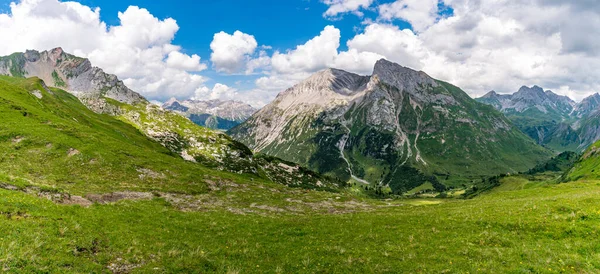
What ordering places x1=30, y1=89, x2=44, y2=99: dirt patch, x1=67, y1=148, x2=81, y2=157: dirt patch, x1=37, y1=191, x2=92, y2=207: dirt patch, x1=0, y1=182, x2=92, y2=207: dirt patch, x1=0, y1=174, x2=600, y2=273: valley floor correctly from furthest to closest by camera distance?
x1=30, y1=89, x2=44, y2=99: dirt patch → x1=67, y1=148, x2=81, y2=157: dirt patch → x1=37, y1=191, x2=92, y2=207: dirt patch → x1=0, y1=182, x2=92, y2=207: dirt patch → x1=0, y1=174, x2=600, y2=273: valley floor

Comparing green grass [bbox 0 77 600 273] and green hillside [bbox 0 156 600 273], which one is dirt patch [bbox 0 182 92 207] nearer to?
green grass [bbox 0 77 600 273]

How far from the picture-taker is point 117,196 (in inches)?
1783

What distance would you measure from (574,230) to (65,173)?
73856 millimetres

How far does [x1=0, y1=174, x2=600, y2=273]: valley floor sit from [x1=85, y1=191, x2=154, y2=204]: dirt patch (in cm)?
760

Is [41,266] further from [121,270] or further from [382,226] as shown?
[382,226]

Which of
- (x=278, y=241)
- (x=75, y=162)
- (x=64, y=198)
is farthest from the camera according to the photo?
(x=75, y=162)

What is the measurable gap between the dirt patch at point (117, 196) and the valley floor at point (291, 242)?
7.60 m

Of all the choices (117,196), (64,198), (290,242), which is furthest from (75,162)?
(290,242)

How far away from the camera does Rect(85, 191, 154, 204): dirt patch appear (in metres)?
40.2

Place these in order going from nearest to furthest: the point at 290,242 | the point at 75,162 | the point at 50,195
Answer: the point at 290,242
the point at 50,195
the point at 75,162

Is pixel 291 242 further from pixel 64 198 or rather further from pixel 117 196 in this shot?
pixel 117 196

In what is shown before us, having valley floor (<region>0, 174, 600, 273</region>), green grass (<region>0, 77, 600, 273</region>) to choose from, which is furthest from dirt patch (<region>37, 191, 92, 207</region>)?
valley floor (<region>0, 174, 600, 273</region>)

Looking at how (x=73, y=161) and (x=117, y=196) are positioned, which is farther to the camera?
(x=73, y=161)

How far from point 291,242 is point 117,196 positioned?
3251cm
